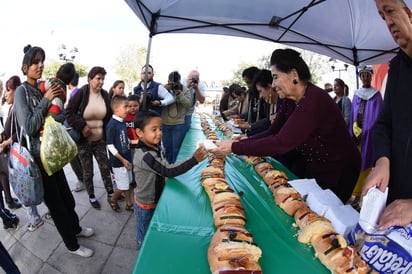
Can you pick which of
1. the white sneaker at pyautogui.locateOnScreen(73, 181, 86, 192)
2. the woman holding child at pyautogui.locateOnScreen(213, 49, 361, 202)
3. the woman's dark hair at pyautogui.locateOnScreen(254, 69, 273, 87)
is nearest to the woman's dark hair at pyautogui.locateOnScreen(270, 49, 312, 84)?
the woman holding child at pyautogui.locateOnScreen(213, 49, 361, 202)

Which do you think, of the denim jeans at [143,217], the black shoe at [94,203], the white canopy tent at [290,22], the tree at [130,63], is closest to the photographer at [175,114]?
the white canopy tent at [290,22]

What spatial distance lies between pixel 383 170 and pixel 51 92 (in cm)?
224

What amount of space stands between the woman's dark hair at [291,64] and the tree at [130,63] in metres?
37.7

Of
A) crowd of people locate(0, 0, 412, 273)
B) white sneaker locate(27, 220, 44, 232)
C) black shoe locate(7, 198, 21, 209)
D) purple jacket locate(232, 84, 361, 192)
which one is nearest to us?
crowd of people locate(0, 0, 412, 273)

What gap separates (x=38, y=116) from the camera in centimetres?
188

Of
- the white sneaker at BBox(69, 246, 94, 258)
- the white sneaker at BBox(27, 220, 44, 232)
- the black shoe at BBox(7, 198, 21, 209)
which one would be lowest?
the black shoe at BBox(7, 198, 21, 209)

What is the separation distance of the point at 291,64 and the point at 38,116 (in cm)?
191

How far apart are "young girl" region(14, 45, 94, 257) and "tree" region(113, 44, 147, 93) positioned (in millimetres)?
36925

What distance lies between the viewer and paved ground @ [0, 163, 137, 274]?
7.19ft

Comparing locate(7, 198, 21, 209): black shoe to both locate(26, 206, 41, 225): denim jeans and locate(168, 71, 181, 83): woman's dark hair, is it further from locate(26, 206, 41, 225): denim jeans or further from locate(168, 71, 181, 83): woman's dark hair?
locate(168, 71, 181, 83): woman's dark hair

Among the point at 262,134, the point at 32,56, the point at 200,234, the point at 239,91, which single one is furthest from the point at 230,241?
the point at 239,91

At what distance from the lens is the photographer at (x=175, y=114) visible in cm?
412

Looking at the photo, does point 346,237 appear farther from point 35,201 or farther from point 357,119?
point 357,119

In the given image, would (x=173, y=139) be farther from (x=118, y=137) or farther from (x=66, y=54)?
(x=66, y=54)
